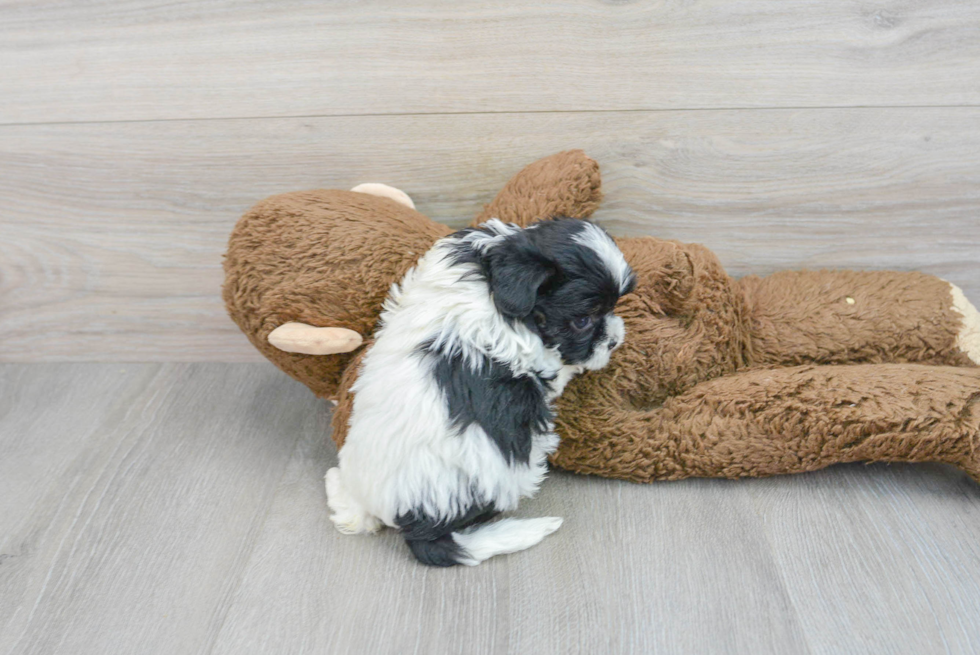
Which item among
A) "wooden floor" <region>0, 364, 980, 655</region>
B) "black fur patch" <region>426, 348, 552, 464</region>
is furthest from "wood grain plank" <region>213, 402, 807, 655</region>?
"black fur patch" <region>426, 348, 552, 464</region>

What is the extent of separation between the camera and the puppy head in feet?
3.63

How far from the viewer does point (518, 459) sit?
1.22 metres

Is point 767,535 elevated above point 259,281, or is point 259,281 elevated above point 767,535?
point 259,281

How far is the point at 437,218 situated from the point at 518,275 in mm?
595

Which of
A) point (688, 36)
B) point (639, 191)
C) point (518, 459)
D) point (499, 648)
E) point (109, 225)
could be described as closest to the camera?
point (499, 648)

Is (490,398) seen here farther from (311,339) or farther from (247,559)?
(247,559)

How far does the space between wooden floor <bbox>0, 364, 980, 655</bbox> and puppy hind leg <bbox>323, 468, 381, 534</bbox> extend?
2 centimetres

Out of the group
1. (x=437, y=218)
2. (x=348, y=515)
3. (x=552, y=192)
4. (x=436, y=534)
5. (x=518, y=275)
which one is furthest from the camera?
(x=437, y=218)

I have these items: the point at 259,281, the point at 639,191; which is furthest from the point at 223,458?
the point at 639,191

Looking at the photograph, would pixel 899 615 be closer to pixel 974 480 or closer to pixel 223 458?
pixel 974 480

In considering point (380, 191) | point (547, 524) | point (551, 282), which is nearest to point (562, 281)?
point (551, 282)

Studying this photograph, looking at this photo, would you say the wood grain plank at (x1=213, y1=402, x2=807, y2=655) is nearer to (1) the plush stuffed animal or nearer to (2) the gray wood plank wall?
(1) the plush stuffed animal

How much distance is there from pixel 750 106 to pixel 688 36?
20 cm

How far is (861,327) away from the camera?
147 cm
